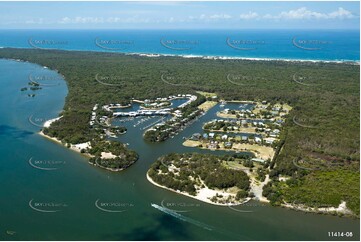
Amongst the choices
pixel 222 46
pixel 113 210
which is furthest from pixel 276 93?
pixel 222 46

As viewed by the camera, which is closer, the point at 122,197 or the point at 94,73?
the point at 122,197

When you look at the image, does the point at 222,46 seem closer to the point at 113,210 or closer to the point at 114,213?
the point at 113,210

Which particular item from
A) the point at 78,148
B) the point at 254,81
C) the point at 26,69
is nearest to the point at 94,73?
the point at 26,69

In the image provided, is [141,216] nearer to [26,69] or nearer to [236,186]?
[236,186]

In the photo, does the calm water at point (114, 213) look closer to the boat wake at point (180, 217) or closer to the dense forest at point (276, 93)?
the boat wake at point (180, 217)

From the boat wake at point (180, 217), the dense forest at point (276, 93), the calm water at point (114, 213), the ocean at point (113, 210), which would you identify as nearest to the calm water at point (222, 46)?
the dense forest at point (276, 93)

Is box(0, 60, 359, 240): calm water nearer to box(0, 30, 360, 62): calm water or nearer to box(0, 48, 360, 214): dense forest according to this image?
box(0, 48, 360, 214): dense forest
